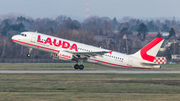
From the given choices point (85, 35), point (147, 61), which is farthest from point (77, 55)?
point (85, 35)

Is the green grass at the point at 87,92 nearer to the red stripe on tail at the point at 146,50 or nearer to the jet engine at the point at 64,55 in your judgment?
the jet engine at the point at 64,55

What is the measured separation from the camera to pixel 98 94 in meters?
24.9

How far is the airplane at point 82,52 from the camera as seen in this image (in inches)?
1829

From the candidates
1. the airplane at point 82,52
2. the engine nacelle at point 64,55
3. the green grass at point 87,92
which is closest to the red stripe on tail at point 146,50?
the airplane at point 82,52

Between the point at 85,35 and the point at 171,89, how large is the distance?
85452 millimetres

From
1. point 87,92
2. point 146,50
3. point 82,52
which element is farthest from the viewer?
point 146,50

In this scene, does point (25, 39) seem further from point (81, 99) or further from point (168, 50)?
point (168, 50)

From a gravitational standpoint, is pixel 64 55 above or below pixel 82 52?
below

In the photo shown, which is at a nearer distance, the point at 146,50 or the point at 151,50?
the point at 151,50

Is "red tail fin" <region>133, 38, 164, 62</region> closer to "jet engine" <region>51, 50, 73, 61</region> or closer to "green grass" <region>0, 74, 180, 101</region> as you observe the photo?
"jet engine" <region>51, 50, 73, 61</region>

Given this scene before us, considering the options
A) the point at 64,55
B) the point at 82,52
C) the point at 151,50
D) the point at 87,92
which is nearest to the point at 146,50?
the point at 151,50

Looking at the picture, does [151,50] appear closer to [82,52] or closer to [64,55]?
[82,52]

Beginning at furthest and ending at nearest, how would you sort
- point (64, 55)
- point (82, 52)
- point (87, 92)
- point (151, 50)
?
point (151, 50)
point (82, 52)
point (64, 55)
point (87, 92)

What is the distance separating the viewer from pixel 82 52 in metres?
46.8
